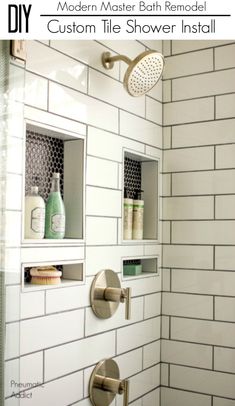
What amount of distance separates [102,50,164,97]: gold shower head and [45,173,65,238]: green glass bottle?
0.97ft

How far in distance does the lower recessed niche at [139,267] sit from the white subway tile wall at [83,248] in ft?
0.07

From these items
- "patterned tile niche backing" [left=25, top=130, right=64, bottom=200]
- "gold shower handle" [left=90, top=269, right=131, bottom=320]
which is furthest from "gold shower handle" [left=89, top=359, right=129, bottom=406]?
"patterned tile niche backing" [left=25, top=130, right=64, bottom=200]

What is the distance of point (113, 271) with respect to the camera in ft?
4.38

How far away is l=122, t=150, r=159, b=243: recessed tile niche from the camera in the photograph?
1.55m

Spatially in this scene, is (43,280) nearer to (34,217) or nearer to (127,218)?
(34,217)

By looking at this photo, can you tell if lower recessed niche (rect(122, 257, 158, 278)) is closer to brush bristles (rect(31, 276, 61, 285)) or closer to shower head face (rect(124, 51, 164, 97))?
brush bristles (rect(31, 276, 61, 285))

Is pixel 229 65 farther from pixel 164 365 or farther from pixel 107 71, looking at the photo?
pixel 164 365

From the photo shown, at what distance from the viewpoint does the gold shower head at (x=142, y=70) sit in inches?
46.8

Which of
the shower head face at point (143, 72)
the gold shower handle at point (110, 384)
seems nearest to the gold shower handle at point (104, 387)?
the gold shower handle at point (110, 384)

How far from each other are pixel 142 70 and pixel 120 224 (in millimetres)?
423

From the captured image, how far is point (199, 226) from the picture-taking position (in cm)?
151

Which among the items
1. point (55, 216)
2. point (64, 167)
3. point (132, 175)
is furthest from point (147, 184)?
point (55, 216)
